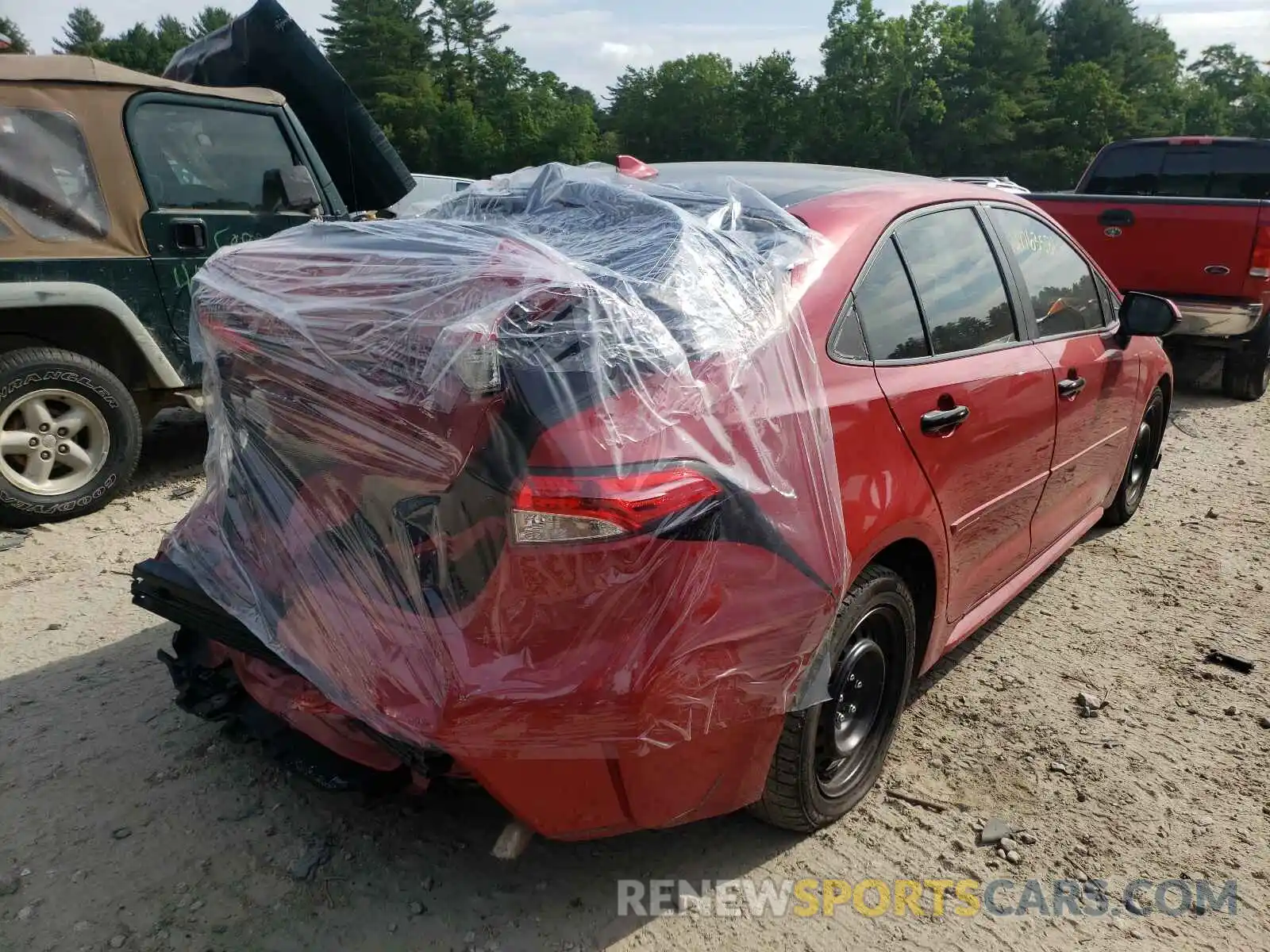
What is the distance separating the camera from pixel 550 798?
1835 millimetres

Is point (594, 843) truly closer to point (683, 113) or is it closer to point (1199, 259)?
point (1199, 259)

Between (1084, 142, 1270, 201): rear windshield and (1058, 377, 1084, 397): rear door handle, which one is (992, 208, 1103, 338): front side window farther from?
(1084, 142, 1270, 201): rear windshield

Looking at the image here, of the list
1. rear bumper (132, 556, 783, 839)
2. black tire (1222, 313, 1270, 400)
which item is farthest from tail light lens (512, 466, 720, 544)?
black tire (1222, 313, 1270, 400)

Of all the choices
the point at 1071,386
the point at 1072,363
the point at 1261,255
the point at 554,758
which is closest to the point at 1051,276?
the point at 1072,363

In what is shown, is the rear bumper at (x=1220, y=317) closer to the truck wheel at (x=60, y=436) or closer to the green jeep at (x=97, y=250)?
the green jeep at (x=97, y=250)

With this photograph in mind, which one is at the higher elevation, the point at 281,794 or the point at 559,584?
the point at 559,584

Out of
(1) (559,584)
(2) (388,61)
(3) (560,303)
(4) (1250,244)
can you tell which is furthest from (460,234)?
(2) (388,61)

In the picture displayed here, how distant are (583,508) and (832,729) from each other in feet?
3.61

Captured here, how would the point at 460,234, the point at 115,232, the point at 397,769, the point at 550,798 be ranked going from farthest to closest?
1. the point at 115,232
2. the point at 460,234
3. the point at 397,769
4. the point at 550,798

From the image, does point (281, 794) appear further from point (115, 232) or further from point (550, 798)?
point (115, 232)

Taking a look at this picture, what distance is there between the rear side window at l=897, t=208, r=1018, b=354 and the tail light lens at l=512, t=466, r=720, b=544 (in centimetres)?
129

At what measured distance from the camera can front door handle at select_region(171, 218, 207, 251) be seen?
4.77 metres

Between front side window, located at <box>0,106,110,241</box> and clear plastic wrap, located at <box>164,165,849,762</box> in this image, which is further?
front side window, located at <box>0,106,110,241</box>

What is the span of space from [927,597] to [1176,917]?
0.97 metres
